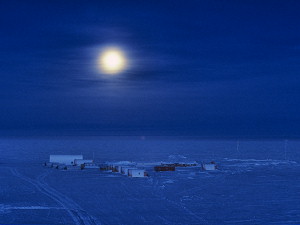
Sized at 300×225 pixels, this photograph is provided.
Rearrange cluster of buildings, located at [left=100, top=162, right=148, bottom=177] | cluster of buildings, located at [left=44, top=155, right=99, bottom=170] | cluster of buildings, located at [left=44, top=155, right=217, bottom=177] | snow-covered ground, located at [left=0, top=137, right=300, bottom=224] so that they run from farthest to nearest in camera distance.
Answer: cluster of buildings, located at [left=44, top=155, right=99, bottom=170]
cluster of buildings, located at [left=44, top=155, right=217, bottom=177]
cluster of buildings, located at [left=100, top=162, right=148, bottom=177]
snow-covered ground, located at [left=0, top=137, right=300, bottom=224]

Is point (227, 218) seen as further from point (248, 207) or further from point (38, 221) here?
point (38, 221)

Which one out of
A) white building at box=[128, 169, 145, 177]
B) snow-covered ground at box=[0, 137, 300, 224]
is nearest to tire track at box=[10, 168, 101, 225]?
snow-covered ground at box=[0, 137, 300, 224]

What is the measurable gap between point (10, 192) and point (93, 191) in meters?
6.53

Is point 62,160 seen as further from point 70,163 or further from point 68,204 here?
point 68,204

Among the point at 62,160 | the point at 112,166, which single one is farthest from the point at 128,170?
the point at 62,160

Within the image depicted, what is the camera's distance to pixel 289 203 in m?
26.5

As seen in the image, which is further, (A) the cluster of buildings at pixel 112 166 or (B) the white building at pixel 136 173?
(A) the cluster of buildings at pixel 112 166

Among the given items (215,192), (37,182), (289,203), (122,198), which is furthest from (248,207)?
(37,182)

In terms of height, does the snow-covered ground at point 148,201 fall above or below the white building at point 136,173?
below

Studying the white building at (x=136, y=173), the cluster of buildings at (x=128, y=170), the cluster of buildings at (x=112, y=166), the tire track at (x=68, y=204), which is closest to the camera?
the tire track at (x=68, y=204)

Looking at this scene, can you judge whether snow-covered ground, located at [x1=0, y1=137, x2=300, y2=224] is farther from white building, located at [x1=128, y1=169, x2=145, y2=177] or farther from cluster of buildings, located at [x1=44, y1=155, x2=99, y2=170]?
cluster of buildings, located at [x1=44, y1=155, x2=99, y2=170]

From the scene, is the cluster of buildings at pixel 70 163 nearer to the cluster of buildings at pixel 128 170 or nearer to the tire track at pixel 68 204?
the cluster of buildings at pixel 128 170

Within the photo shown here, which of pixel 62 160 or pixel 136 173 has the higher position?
pixel 62 160

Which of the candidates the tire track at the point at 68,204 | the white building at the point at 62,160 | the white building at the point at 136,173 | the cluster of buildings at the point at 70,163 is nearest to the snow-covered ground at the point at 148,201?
the tire track at the point at 68,204
